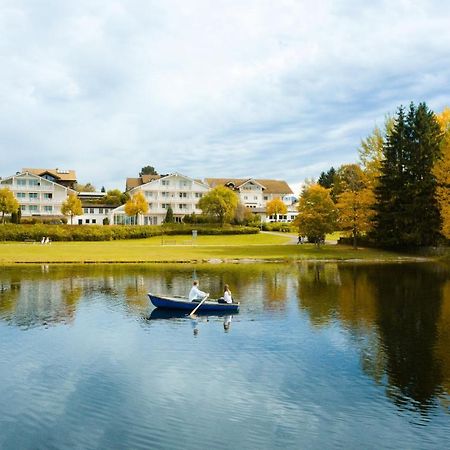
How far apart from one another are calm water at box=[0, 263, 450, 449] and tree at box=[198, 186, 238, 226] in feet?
219

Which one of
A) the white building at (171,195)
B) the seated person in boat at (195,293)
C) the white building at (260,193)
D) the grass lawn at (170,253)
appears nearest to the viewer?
the seated person in boat at (195,293)

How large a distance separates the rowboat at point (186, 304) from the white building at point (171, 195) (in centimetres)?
9067

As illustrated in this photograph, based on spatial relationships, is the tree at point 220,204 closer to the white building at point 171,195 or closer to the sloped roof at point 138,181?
the white building at point 171,195

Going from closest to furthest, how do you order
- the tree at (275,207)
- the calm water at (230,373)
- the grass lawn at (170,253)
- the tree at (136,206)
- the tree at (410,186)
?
1. the calm water at (230,373)
2. the grass lawn at (170,253)
3. the tree at (410,186)
4. the tree at (136,206)
5. the tree at (275,207)

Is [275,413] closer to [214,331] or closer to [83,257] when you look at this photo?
[214,331]

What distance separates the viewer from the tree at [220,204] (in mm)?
103375

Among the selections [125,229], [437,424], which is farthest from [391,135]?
[437,424]

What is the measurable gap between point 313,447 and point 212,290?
83.9 feet

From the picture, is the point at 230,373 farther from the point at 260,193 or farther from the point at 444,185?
the point at 260,193


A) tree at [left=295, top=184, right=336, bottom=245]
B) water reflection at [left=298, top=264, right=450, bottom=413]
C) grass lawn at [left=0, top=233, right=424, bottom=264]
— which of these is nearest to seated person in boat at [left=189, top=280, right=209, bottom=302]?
water reflection at [left=298, top=264, right=450, bottom=413]

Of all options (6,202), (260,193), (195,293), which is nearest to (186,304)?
(195,293)

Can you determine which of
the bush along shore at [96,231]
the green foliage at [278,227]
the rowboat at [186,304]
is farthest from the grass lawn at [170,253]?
the green foliage at [278,227]

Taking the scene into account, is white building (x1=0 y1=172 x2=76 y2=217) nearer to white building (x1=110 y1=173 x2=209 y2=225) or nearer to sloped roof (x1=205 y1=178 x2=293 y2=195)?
white building (x1=110 y1=173 x2=209 y2=225)

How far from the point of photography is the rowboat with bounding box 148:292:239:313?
30.5m
